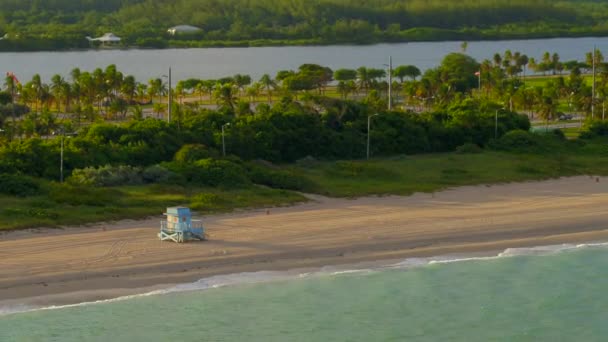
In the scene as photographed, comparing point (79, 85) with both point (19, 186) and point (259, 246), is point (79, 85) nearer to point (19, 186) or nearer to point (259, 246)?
point (19, 186)

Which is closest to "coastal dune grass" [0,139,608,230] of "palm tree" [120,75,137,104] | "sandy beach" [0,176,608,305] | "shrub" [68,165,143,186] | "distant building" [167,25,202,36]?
"shrub" [68,165,143,186]

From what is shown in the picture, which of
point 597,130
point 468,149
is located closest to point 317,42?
point 597,130

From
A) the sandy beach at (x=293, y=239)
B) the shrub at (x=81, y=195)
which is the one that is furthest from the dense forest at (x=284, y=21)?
the sandy beach at (x=293, y=239)

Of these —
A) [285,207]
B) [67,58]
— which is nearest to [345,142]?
[285,207]

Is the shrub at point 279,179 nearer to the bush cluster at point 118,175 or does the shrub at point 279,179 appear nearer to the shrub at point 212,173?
the shrub at point 212,173

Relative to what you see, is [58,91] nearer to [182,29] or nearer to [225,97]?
[225,97]

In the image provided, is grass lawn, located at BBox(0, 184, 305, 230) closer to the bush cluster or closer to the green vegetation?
the green vegetation
